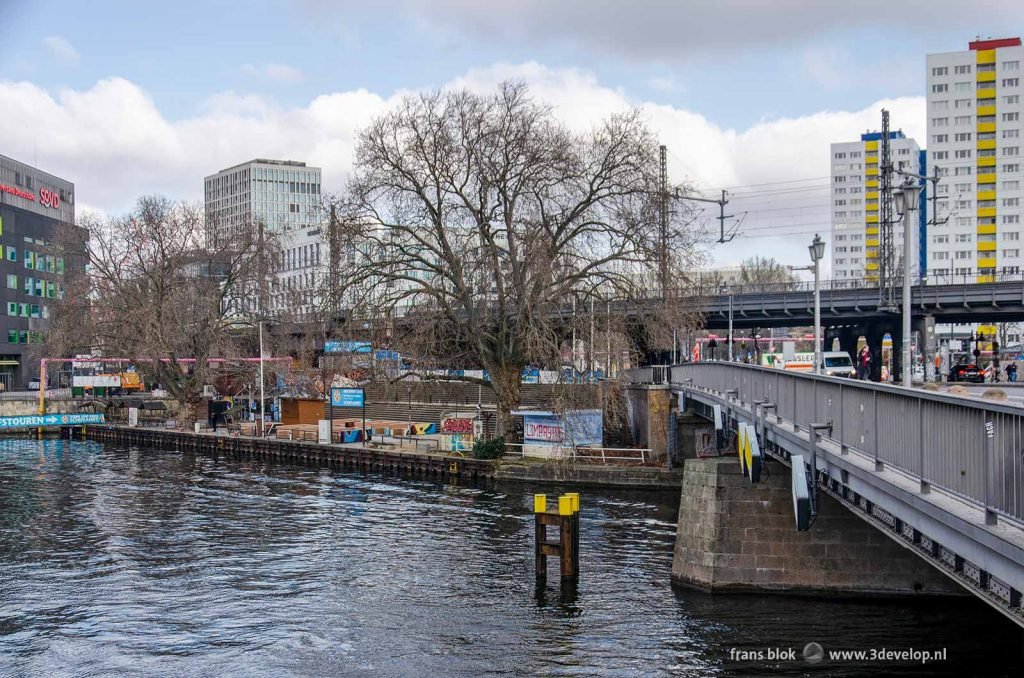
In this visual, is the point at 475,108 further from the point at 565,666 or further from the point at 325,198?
the point at 565,666

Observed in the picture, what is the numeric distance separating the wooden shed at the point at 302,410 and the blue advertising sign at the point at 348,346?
22174 mm

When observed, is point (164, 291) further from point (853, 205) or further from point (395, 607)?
point (853, 205)

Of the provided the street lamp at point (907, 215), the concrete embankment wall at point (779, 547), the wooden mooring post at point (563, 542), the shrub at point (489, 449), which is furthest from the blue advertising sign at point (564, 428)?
the street lamp at point (907, 215)

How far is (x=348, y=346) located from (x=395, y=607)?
24015 millimetres

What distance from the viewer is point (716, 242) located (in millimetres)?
51344

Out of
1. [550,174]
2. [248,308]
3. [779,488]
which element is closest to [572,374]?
[550,174]

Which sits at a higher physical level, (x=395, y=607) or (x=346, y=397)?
(x=346, y=397)

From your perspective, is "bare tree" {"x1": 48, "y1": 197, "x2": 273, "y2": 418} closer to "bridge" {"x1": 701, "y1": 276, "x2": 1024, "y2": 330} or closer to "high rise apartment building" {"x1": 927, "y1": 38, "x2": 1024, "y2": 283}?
"bridge" {"x1": 701, "y1": 276, "x2": 1024, "y2": 330}

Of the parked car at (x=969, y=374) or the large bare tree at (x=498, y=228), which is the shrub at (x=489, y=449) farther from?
the parked car at (x=969, y=374)

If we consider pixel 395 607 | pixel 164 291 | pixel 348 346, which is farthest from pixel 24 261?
pixel 395 607

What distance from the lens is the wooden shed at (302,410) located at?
67312mm

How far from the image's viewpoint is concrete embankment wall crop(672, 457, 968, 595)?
22.3m

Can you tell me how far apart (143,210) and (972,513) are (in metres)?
72.3

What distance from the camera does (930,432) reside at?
12070 millimetres
